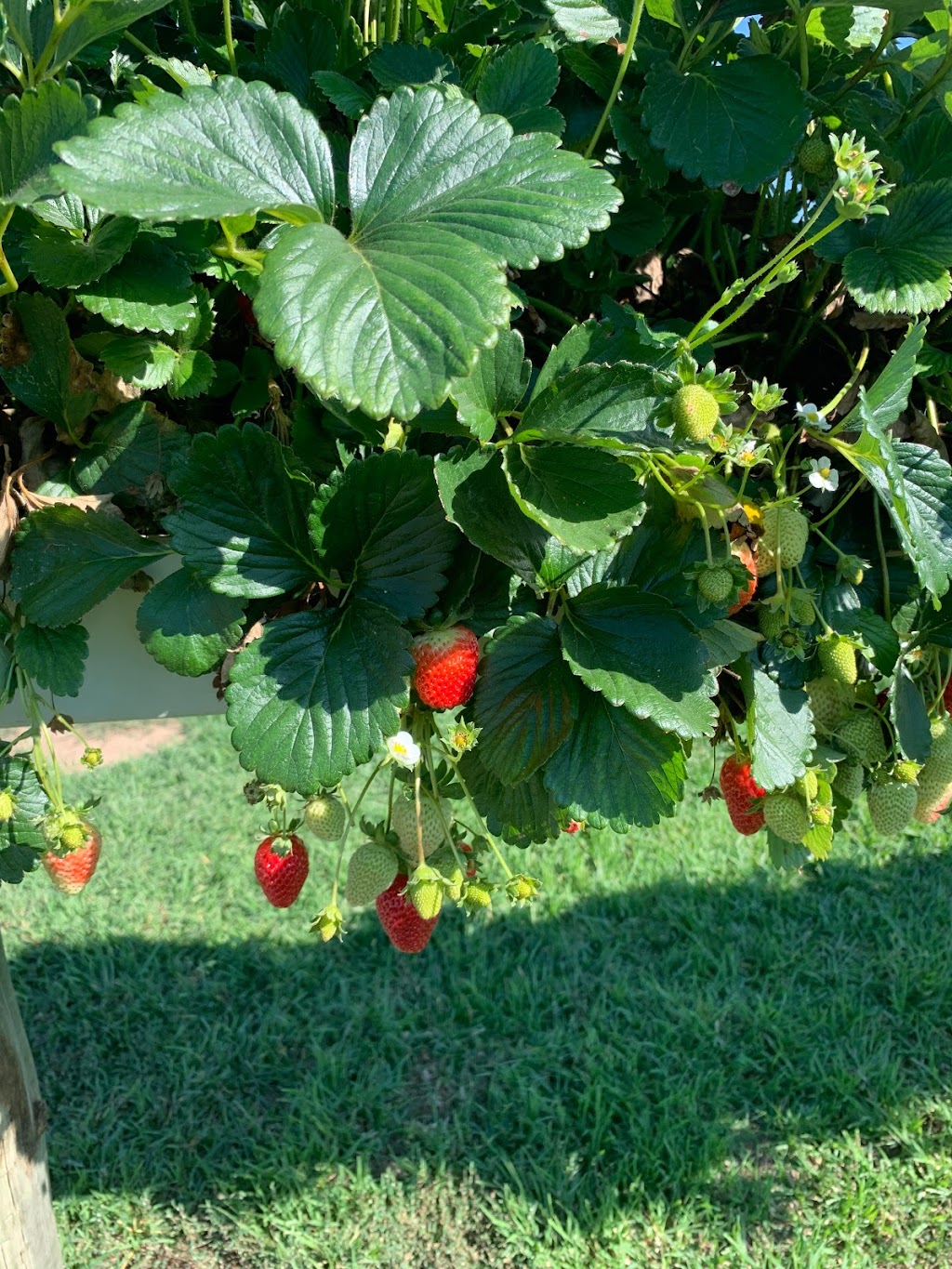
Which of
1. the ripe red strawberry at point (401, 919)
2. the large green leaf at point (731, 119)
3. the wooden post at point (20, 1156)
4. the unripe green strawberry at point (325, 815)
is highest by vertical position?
the large green leaf at point (731, 119)

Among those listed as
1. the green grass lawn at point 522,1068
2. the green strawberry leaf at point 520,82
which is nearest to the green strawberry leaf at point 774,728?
the green strawberry leaf at point 520,82

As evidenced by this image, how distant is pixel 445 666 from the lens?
0.57 meters

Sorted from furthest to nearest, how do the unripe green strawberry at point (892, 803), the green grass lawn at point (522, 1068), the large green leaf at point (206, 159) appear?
the green grass lawn at point (522, 1068) < the unripe green strawberry at point (892, 803) < the large green leaf at point (206, 159)

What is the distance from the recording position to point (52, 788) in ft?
2.31

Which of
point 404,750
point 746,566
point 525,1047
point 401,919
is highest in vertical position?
point 746,566

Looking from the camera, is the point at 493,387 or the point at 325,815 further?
the point at 325,815

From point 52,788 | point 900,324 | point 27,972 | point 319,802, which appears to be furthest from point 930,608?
point 27,972

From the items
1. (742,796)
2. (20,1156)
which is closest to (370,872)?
(742,796)

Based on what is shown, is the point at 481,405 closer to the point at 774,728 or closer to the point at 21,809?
the point at 774,728

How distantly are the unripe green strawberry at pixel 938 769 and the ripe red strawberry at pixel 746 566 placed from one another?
7.3 inches

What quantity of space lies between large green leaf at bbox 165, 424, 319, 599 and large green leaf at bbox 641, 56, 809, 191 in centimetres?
28

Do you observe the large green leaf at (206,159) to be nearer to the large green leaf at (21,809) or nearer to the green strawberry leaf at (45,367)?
the green strawberry leaf at (45,367)

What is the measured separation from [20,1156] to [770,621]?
1002mm

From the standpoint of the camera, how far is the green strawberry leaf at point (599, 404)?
20.8 inches
